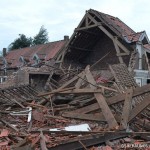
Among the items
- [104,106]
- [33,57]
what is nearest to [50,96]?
[104,106]

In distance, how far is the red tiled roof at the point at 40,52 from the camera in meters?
32.1

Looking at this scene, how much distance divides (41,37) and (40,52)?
25754mm

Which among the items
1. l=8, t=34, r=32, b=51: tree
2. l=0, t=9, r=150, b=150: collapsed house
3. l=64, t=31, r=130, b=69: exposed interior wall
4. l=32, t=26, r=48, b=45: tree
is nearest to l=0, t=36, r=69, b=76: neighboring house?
l=64, t=31, r=130, b=69: exposed interior wall

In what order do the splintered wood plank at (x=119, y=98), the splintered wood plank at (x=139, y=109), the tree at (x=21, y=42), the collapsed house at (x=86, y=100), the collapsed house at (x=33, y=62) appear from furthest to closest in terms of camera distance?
the tree at (x=21, y=42)
the collapsed house at (x=33, y=62)
the splintered wood plank at (x=119, y=98)
the splintered wood plank at (x=139, y=109)
the collapsed house at (x=86, y=100)

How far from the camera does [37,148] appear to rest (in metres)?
5.27

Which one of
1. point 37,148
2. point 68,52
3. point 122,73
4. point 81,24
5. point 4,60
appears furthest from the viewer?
point 4,60

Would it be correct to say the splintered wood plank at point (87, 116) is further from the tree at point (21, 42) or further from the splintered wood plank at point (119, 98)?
the tree at point (21, 42)

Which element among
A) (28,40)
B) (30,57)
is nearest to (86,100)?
(30,57)

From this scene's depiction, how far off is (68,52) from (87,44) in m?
1.42

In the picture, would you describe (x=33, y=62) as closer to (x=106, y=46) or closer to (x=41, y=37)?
(x=106, y=46)

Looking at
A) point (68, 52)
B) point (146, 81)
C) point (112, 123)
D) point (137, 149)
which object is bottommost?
point (137, 149)

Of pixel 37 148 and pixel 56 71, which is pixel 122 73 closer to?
pixel 56 71

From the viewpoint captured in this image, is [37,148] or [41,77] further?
[41,77]

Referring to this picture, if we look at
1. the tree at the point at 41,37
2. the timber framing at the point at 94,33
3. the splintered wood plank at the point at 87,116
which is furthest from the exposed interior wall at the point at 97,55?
the tree at the point at 41,37
